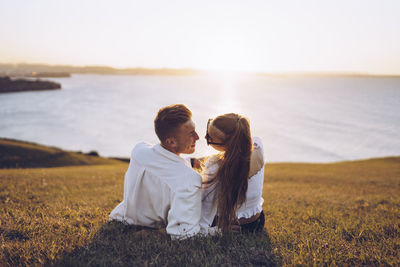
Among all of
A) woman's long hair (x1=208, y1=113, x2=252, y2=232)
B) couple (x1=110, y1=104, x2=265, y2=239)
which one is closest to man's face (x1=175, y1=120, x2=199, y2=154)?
couple (x1=110, y1=104, x2=265, y2=239)

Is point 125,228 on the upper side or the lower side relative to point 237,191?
lower

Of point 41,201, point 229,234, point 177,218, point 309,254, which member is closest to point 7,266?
point 177,218

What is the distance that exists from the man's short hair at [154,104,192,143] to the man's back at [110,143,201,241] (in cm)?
22

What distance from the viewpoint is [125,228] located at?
3.50 m

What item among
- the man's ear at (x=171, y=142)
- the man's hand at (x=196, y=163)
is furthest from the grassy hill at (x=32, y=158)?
the man's ear at (x=171, y=142)

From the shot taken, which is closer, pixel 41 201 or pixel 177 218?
pixel 177 218

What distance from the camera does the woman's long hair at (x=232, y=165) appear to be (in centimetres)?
288

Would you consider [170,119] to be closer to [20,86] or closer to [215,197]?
[215,197]

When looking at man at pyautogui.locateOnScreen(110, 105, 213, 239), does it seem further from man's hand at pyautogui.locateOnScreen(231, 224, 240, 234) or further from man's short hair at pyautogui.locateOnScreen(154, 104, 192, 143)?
man's hand at pyautogui.locateOnScreen(231, 224, 240, 234)

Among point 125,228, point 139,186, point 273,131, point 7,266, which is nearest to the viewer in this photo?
point 7,266

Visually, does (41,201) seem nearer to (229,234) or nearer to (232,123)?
(229,234)

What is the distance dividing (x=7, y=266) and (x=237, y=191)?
238 cm

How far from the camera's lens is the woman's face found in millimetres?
2943

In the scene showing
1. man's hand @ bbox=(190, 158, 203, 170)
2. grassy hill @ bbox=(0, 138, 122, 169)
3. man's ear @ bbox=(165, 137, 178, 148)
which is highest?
man's ear @ bbox=(165, 137, 178, 148)
